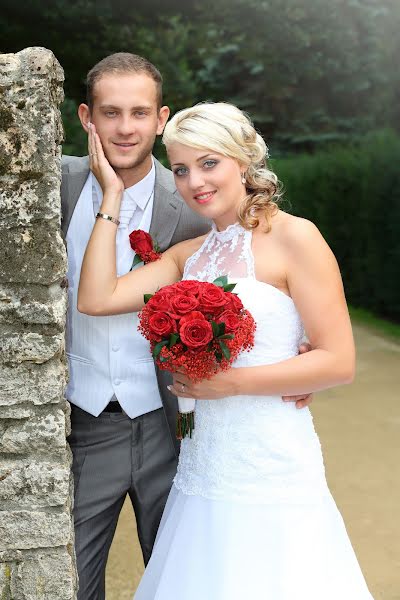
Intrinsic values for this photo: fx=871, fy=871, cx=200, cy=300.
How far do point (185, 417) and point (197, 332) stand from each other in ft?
1.79

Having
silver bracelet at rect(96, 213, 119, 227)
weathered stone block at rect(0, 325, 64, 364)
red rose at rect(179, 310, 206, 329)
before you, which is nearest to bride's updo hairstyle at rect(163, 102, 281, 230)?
silver bracelet at rect(96, 213, 119, 227)

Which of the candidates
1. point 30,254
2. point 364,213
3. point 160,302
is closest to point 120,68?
point 30,254

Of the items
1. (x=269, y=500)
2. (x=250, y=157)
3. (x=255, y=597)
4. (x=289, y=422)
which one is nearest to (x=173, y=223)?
(x=250, y=157)

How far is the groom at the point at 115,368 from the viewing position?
317 cm

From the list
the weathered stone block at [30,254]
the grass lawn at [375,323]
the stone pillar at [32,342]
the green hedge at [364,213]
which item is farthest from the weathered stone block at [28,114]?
the green hedge at [364,213]

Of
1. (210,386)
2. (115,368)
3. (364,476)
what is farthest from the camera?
(364,476)

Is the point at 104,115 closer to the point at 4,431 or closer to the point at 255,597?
the point at 4,431

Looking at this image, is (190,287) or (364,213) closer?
(190,287)

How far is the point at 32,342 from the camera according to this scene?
→ 2.75 meters

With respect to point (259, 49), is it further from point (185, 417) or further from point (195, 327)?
point (195, 327)

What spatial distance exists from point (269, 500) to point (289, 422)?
28cm

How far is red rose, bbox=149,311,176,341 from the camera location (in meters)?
2.68

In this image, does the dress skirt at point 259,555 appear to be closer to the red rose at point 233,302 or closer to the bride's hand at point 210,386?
the bride's hand at point 210,386

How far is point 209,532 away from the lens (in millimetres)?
3016
